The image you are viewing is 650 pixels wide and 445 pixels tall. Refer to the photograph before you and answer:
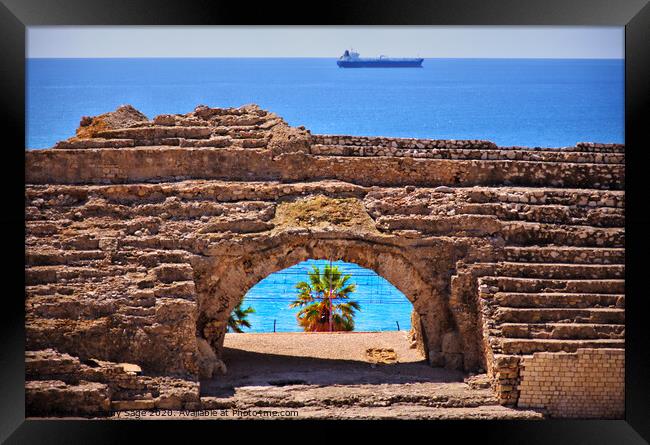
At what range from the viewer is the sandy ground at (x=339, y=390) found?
23.8 m

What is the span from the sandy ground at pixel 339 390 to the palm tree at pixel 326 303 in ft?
13.6

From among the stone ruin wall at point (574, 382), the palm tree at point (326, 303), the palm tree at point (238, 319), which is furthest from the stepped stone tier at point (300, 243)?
the palm tree at point (238, 319)

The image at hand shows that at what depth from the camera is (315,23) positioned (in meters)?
21.8

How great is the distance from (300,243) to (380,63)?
428 centimetres

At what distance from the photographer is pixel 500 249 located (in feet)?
83.4

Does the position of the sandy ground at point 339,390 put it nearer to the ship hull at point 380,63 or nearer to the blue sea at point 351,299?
the ship hull at point 380,63

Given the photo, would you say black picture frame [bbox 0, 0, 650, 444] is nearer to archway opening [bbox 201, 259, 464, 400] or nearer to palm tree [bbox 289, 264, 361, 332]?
archway opening [bbox 201, 259, 464, 400]

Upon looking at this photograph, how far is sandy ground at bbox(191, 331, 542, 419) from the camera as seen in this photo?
78.1ft

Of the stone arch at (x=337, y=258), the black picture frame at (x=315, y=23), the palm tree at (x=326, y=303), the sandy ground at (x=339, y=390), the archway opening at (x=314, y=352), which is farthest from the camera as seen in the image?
the palm tree at (x=326, y=303)

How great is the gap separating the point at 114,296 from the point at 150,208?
177 centimetres

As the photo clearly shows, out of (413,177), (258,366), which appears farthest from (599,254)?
(258,366)

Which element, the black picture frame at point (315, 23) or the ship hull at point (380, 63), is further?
the ship hull at point (380, 63)

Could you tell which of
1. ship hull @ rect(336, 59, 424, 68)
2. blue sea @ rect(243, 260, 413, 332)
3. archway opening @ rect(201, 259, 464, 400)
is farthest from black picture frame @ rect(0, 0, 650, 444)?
blue sea @ rect(243, 260, 413, 332)

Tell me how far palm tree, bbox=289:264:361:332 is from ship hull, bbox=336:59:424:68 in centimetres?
465
